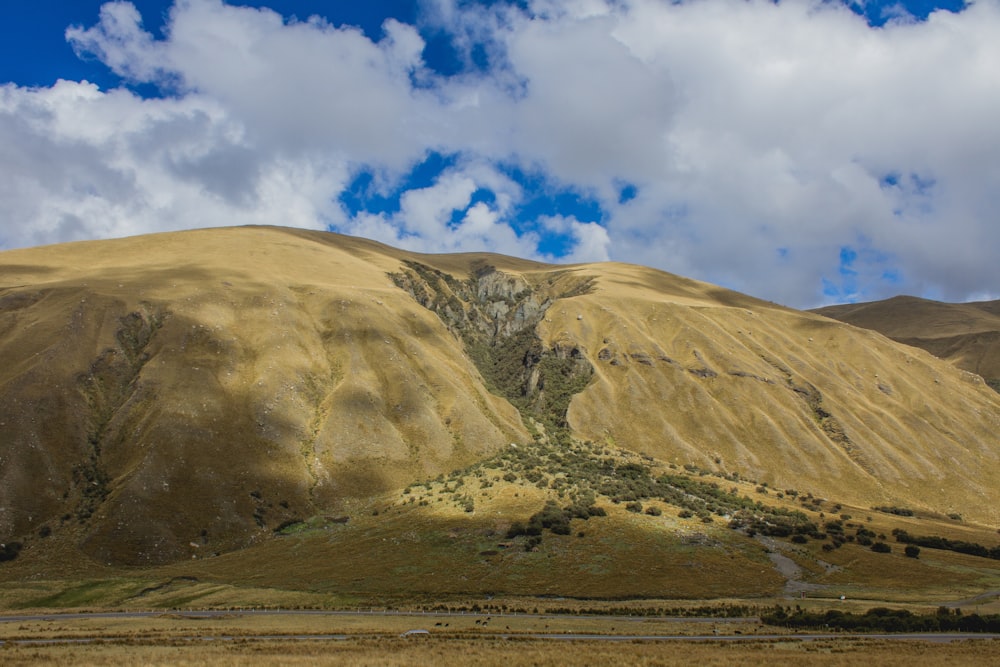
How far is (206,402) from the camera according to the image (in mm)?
91250

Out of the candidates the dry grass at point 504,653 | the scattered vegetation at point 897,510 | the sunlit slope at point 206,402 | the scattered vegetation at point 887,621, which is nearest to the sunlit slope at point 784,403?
the scattered vegetation at point 897,510

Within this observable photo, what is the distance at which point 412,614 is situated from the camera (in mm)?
50719

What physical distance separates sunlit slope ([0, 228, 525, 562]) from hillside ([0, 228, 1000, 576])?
34cm

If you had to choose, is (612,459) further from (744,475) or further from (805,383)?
(805,383)

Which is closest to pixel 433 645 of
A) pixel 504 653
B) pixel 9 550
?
pixel 504 653

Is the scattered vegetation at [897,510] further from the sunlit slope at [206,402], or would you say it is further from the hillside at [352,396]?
the sunlit slope at [206,402]

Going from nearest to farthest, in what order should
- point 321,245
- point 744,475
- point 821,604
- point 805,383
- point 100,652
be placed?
point 100,652 < point 821,604 < point 744,475 < point 805,383 < point 321,245

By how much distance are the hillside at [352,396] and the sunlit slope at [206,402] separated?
0.34m

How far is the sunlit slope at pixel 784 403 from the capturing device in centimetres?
12488

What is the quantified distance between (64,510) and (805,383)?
154 metres

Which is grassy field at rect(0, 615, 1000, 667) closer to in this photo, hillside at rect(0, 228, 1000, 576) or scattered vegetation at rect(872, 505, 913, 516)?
hillside at rect(0, 228, 1000, 576)

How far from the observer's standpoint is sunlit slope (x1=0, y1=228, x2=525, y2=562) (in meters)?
75.8

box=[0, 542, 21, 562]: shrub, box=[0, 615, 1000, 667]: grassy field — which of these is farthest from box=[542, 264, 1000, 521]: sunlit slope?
box=[0, 542, 21, 562]: shrub

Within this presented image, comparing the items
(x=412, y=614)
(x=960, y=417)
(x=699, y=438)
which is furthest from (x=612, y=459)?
(x=960, y=417)
